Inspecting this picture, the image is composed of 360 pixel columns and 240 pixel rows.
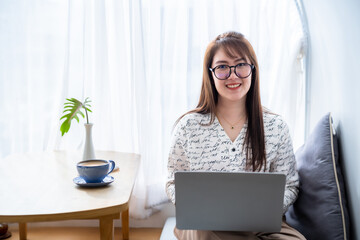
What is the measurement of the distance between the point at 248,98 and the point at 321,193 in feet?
1.71

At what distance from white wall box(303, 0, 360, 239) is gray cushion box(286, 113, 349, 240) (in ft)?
0.15

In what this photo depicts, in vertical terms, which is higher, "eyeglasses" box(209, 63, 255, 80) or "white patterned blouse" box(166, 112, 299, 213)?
"eyeglasses" box(209, 63, 255, 80)

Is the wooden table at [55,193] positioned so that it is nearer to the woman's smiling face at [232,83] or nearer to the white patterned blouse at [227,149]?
the white patterned blouse at [227,149]

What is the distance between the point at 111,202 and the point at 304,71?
1.44 meters

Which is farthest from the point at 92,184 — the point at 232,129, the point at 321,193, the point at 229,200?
the point at 321,193

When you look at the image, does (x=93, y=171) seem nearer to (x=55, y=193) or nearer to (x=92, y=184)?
A: (x=92, y=184)

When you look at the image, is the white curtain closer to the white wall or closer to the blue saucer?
the white wall

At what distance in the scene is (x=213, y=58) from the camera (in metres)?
1.69

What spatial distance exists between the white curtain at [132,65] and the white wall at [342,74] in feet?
0.80

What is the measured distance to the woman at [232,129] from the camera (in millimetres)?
1636

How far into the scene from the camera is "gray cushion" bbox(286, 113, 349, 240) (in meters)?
1.43

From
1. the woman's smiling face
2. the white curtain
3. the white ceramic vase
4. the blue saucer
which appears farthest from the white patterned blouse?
the white curtain

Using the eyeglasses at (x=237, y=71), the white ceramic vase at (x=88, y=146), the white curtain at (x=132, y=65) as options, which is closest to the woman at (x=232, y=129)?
the eyeglasses at (x=237, y=71)

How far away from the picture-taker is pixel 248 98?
5.70 feet
